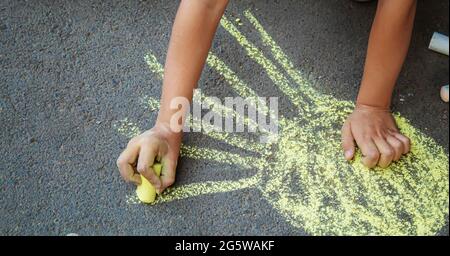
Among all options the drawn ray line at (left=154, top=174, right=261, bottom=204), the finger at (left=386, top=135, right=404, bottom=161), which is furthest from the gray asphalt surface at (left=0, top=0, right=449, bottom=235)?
the finger at (left=386, top=135, right=404, bottom=161)

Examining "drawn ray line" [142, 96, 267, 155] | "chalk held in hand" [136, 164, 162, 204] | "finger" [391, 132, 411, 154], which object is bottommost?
"chalk held in hand" [136, 164, 162, 204]

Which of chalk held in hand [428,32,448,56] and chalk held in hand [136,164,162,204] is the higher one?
chalk held in hand [428,32,448,56]

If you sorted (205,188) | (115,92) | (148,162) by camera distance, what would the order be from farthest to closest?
(115,92)
(205,188)
(148,162)

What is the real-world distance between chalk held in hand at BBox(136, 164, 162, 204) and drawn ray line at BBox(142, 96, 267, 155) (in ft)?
0.66

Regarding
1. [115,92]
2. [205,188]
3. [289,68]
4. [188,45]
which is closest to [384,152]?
[289,68]

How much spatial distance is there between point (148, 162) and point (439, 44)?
1.00 m

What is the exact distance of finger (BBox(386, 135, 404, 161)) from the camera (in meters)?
1.52

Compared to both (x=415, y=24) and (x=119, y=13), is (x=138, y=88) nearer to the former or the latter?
(x=119, y=13)

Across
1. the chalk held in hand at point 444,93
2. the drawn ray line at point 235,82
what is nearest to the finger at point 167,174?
the drawn ray line at point 235,82

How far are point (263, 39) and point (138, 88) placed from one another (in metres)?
0.42

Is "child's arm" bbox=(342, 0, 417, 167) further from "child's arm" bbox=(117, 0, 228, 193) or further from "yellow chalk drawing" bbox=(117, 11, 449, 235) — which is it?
"child's arm" bbox=(117, 0, 228, 193)

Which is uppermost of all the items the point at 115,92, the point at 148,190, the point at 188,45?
the point at 188,45

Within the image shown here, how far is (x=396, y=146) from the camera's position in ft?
4.97

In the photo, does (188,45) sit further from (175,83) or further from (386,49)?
(386,49)
